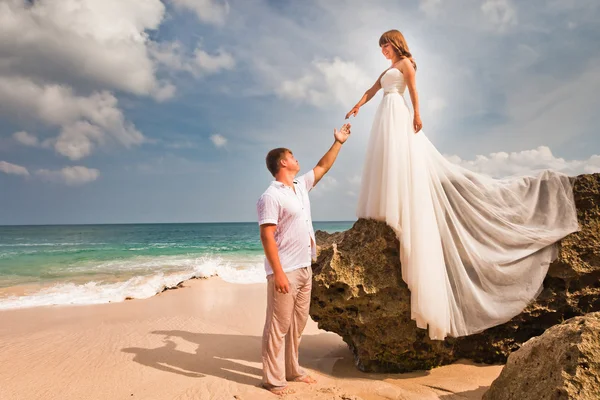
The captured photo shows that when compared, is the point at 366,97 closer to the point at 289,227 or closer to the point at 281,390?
the point at 289,227

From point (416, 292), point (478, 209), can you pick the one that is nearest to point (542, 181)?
point (478, 209)

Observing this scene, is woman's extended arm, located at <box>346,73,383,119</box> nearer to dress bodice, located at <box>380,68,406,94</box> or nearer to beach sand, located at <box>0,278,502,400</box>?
dress bodice, located at <box>380,68,406,94</box>

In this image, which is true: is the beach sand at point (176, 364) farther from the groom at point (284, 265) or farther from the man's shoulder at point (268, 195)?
the man's shoulder at point (268, 195)

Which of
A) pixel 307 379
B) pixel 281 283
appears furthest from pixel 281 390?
pixel 281 283

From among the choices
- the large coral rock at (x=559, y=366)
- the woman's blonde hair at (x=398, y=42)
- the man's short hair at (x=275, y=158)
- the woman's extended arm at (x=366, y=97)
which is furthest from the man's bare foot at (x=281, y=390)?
the woman's blonde hair at (x=398, y=42)

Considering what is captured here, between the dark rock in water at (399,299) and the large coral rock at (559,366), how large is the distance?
1291mm

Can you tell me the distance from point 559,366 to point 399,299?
5.70 ft

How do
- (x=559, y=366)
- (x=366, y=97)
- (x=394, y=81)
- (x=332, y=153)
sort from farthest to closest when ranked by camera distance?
(x=366, y=97) < (x=332, y=153) < (x=394, y=81) < (x=559, y=366)

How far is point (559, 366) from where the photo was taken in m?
2.63

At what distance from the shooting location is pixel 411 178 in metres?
4.09

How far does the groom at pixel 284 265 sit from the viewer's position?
3883 millimetres

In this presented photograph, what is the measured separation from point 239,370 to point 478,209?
3.52 metres

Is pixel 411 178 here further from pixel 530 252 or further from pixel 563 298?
pixel 563 298

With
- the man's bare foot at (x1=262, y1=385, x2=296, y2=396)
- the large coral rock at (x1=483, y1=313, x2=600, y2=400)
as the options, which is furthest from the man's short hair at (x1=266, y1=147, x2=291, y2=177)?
the large coral rock at (x1=483, y1=313, x2=600, y2=400)
